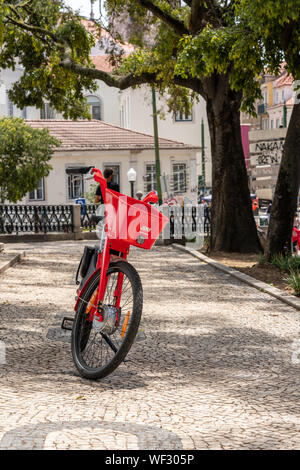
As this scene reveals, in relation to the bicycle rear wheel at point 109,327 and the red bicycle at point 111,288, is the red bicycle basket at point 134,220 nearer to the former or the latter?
the red bicycle at point 111,288

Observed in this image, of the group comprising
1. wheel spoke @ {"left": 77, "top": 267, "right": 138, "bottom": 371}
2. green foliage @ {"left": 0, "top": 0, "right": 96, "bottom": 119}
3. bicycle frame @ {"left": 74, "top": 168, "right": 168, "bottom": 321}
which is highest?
green foliage @ {"left": 0, "top": 0, "right": 96, "bottom": 119}

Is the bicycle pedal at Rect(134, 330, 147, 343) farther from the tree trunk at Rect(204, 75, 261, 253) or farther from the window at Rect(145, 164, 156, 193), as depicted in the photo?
the window at Rect(145, 164, 156, 193)

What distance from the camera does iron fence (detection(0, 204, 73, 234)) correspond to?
31.8 m

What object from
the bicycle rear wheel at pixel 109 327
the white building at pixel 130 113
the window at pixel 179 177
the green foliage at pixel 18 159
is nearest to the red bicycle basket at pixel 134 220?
the bicycle rear wheel at pixel 109 327

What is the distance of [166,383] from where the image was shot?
5715 millimetres

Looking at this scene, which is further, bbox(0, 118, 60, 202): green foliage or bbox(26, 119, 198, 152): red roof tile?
bbox(26, 119, 198, 152): red roof tile

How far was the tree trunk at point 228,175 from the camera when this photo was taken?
19234 millimetres

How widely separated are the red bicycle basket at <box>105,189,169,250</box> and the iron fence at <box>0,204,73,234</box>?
2603cm

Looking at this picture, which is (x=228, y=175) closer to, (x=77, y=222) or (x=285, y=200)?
(x=285, y=200)

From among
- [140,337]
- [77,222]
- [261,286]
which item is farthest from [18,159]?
[140,337]

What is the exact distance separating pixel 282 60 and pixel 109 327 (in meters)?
8.67

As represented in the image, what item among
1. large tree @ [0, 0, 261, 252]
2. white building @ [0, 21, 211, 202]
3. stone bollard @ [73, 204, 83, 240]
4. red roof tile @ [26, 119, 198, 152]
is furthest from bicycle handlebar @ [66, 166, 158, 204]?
white building @ [0, 21, 211, 202]
